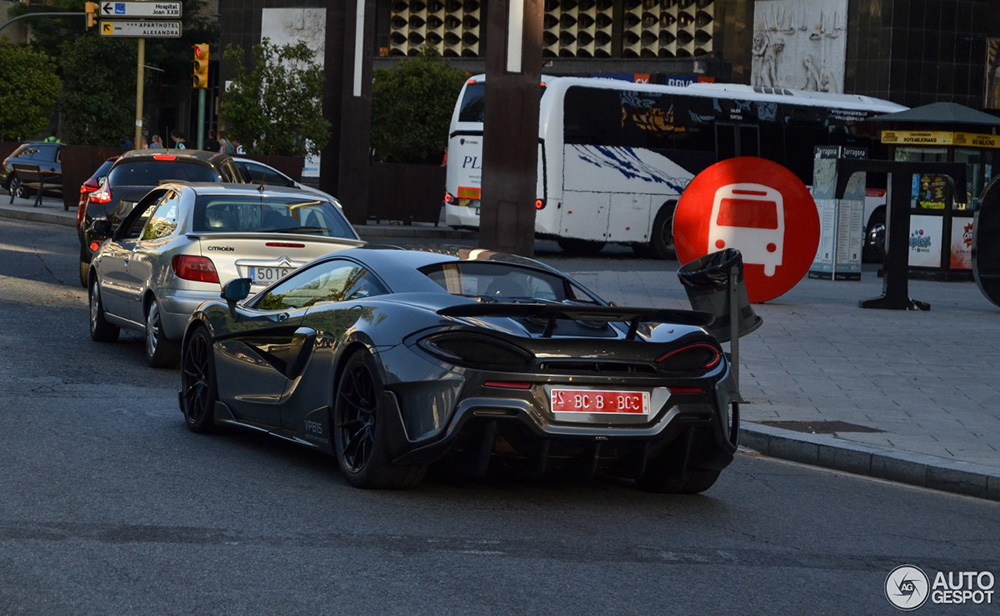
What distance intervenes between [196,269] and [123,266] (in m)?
1.53

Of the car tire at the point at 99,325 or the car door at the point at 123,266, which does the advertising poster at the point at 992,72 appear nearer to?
the car door at the point at 123,266

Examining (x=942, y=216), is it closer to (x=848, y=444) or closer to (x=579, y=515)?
(x=848, y=444)

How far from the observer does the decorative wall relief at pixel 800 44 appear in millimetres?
45562

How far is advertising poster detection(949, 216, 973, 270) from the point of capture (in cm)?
2559

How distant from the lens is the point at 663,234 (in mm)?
31578

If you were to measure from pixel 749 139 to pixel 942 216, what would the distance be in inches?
324

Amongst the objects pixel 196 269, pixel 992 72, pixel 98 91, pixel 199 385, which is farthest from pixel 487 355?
pixel 992 72

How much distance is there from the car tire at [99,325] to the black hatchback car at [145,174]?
542 cm

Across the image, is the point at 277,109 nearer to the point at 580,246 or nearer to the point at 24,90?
the point at 580,246

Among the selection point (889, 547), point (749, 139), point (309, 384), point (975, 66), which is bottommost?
point (889, 547)

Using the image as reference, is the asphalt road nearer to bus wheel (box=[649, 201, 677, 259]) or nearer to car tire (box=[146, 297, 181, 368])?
car tire (box=[146, 297, 181, 368])

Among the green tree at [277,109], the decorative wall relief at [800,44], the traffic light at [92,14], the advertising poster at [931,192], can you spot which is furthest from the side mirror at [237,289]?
the decorative wall relief at [800,44]

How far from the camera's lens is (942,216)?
83.8 feet

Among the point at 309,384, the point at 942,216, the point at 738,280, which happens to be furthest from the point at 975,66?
the point at 309,384
